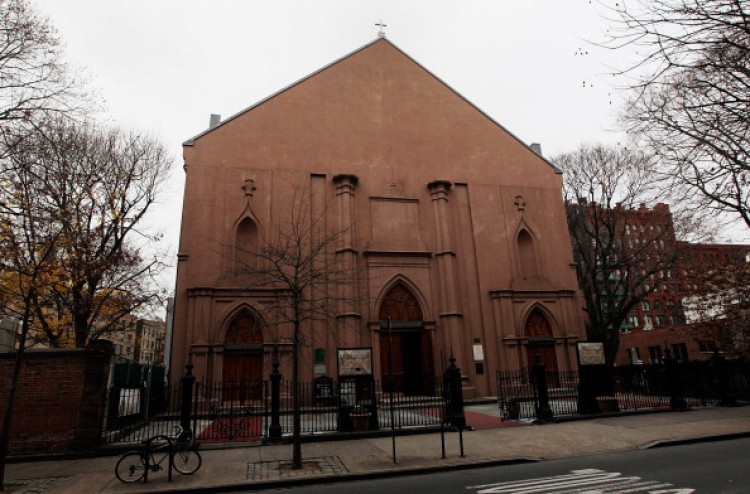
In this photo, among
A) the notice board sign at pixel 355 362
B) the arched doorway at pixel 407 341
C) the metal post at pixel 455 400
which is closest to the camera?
the metal post at pixel 455 400

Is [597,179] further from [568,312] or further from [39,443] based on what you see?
[39,443]

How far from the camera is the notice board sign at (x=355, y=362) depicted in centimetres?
1380

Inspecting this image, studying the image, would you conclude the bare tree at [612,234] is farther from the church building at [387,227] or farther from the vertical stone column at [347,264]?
the vertical stone column at [347,264]

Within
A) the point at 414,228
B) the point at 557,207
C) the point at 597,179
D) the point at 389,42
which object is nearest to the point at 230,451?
the point at 414,228

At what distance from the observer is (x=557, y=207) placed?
2538cm

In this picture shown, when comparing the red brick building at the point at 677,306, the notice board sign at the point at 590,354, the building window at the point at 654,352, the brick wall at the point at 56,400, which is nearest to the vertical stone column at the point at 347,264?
the notice board sign at the point at 590,354

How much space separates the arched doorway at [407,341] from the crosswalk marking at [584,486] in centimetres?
1276

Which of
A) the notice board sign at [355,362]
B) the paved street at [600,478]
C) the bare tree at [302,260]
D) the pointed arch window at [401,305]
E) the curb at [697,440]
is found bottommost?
the paved street at [600,478]

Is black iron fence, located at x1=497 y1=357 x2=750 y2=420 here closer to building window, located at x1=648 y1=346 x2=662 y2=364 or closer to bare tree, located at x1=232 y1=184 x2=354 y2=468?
bare tree, located at x1=232 y1=184 x2=354 y2=468

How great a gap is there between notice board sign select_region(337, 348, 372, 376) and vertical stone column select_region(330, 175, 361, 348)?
4813 millimetres

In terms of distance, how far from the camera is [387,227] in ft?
74.5

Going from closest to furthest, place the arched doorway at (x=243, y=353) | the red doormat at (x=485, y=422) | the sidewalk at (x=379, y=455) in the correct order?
1. the sidewalk at (x=379, y=455)
2. the red doormat at (x=485, y=422)
3. the arched doorway at (x=243, y=353)

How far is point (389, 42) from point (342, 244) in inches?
493

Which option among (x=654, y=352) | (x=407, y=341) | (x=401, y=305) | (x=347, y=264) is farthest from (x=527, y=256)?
(x=654, y=352)
